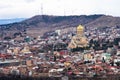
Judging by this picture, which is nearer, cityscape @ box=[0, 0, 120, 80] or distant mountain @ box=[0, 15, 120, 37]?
cityscape @ box=[0, 0, 120, 80]

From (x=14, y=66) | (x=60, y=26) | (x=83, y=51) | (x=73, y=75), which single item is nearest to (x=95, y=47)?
(x=83, y=51)

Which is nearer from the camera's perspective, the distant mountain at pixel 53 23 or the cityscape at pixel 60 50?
the cityscape at pixel 60 50

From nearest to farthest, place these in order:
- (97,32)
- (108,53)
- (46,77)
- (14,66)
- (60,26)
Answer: (46,77) → (14,66) → (108,53) → (97,32) → (60,26)

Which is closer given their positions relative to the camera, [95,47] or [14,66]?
[14,66]

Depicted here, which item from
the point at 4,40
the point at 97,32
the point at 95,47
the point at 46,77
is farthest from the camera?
the point at 97,32

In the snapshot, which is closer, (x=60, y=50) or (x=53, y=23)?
(x=60, y=50)

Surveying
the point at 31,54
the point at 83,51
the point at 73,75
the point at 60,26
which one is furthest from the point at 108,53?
the point at 60,26

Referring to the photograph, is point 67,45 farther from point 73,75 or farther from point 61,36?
point 73,75
